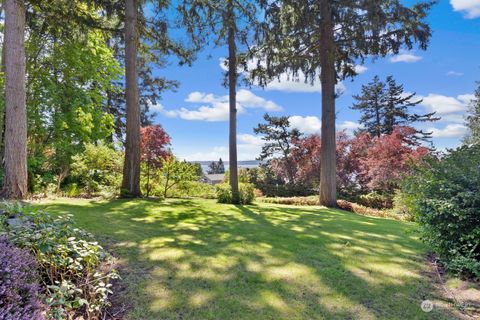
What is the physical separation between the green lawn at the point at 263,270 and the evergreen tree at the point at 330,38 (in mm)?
5570

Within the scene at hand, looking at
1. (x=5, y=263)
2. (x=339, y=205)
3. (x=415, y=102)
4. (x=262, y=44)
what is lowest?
(x=339, y=205)

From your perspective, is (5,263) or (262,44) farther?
(262,44)

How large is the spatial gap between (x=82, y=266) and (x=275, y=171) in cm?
1833

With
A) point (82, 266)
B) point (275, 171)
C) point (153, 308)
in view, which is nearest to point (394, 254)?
point (153, 308)

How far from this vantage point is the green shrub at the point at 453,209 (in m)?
3.51

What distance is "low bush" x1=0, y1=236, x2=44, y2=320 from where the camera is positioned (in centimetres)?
188

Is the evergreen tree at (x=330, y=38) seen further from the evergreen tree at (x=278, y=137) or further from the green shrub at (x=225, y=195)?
the evergreen tree at (x=278, y=137)

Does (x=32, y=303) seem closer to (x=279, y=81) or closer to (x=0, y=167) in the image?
(x=0, y=167)

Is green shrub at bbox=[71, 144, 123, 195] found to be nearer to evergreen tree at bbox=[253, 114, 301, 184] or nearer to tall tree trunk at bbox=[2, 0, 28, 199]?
tall tree trunk at bbox=[2, 0, 28, 199]

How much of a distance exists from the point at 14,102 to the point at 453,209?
27.9ft

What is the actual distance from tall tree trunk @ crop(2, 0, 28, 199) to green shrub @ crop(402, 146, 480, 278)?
8.02 metres

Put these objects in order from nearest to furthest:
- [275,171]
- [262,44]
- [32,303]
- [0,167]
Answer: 1. [32,303]
2. [0,167]
3. [262,44]
4. [275,171]

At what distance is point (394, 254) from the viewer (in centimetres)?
423

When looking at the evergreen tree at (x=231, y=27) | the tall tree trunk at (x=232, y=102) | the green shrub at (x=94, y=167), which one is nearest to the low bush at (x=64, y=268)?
the evergreen tree at (x=231, y=27)
